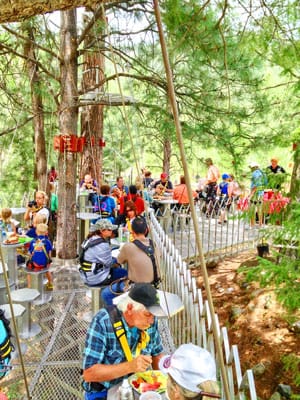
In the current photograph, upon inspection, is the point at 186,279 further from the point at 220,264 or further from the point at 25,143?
the point at 25,143

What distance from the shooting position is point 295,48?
144 inches

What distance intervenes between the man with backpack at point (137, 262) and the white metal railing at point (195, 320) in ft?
1.06

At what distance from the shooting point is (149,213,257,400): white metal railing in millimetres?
2102

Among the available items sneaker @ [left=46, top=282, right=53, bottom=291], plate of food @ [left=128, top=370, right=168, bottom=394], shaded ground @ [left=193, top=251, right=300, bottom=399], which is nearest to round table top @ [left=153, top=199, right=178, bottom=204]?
shaded ground @ [left=193, top=251, right=300, bottom=399]

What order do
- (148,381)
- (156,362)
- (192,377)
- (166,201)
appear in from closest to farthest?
(192,377) < (148,381) < (156,362) < (166,201)

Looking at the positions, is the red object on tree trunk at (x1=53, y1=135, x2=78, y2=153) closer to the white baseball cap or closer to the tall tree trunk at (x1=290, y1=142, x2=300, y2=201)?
the tall tree trunk at (x1=290, y1=142, x2=300, y2=201)

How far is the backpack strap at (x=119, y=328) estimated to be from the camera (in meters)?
1.94

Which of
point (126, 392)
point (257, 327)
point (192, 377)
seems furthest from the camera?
point (257, 327)

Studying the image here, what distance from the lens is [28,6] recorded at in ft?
4.94

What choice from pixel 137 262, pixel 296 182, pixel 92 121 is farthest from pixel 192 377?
pixel 92 121

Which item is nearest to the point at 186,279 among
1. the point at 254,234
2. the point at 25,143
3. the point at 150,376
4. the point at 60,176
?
the point at 150,376

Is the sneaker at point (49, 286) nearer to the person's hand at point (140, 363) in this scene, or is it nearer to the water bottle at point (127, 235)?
the water bottle at point (127, 235)

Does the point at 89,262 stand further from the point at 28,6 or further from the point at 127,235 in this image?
the point at 28,6

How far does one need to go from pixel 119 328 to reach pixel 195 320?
4.42ft
